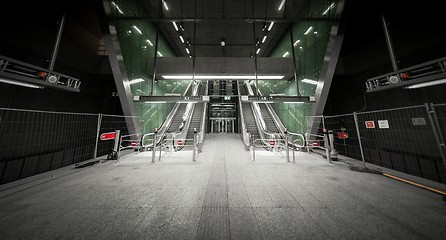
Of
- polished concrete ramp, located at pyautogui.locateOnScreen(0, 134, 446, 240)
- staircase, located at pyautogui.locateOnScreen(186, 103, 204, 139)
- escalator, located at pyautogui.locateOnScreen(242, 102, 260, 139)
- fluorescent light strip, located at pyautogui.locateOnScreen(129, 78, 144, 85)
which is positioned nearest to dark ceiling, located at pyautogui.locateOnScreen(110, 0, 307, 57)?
fluorescent light strip, located at pyautogui.locateOnScreen(129, 78, 144, 85)

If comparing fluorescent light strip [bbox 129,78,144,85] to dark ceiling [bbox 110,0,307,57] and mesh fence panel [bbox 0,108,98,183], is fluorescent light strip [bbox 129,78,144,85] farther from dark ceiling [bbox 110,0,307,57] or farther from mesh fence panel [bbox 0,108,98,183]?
dark ceiling [bbox 110,0,307,57]

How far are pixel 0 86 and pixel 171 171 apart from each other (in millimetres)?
6393

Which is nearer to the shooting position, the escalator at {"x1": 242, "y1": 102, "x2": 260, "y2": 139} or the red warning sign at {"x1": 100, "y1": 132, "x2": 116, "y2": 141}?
the red warning sign at {"x1": 100, "y1": 132, "x2": 116, "y2": 141}

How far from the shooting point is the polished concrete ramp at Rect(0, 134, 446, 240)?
1.69 m

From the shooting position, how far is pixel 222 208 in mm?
2211

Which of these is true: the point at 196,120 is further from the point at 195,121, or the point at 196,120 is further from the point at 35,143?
the point at 35,143

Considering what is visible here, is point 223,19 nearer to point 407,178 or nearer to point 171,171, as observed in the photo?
point 171,171

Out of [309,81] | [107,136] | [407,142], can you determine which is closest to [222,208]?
[107,136]

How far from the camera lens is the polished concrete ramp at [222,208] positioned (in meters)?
1.69

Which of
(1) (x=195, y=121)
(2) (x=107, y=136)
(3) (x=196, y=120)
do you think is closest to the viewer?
(2) (x=107, y=136)

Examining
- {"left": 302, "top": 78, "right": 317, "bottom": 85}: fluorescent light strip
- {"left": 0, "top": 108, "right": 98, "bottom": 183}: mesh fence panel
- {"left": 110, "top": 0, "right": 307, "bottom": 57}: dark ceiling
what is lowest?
{"left": 0, "top": 108, "right": 98, "bottom": 183}: mesh fence panel

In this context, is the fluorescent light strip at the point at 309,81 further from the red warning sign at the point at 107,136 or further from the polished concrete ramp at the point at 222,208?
the red warning sign at the point at 107,136

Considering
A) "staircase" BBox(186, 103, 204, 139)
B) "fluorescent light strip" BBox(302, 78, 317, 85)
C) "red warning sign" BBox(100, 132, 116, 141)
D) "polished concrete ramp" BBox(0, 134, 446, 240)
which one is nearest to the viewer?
"polished concrete ramp" BBox(0, 134, 446, 240)

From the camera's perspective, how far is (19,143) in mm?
4840
